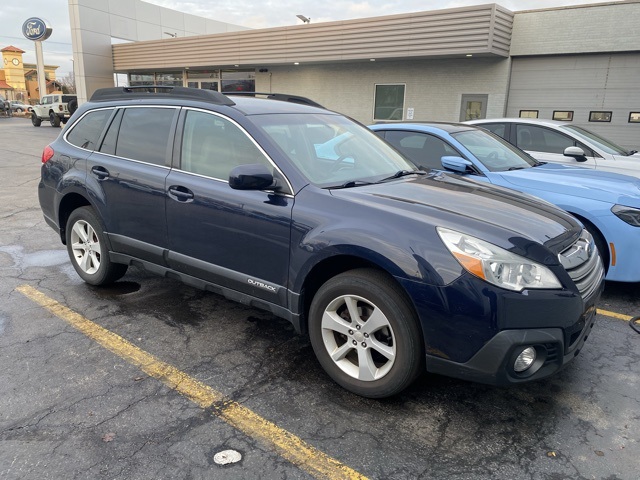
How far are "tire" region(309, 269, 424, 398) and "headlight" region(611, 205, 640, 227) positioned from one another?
2720 millimetres

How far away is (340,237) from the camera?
2.80 meters

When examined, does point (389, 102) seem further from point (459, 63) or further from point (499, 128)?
point (499, 128)

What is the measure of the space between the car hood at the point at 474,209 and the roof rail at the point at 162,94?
4.32ft

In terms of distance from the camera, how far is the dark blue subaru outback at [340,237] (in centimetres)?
249

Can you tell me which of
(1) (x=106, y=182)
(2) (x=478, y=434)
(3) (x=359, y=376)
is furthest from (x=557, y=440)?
(1) (x=106, y=182)

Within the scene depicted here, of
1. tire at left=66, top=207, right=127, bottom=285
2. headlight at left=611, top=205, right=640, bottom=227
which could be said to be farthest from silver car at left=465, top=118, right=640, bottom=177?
tire at left=66, top=207, right=127, bottom=285

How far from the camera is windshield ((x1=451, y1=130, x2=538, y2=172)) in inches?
209

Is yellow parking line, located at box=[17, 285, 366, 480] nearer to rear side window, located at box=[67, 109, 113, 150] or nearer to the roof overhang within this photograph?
rear side window, located at box=[67, 109, 113, 150]

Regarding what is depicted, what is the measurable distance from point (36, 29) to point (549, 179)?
45.6m

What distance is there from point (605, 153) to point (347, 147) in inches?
184

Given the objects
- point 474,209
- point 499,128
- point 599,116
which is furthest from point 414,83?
point 474,209

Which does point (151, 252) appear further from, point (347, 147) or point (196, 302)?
point (347, 147)

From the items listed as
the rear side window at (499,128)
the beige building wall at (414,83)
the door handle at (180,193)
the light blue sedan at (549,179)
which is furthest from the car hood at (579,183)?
the beige building wall at (414,83)

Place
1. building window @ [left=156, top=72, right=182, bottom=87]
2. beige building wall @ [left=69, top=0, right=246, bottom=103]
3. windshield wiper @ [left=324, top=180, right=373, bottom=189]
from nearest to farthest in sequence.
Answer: windshield wiper @ [left=324, top=180, right=373, bottom=189] → beige building wall @ [left=69, top=0, right=246, bottom=103] → building window @ [left=156, top=72, right=182, bottom=87]
